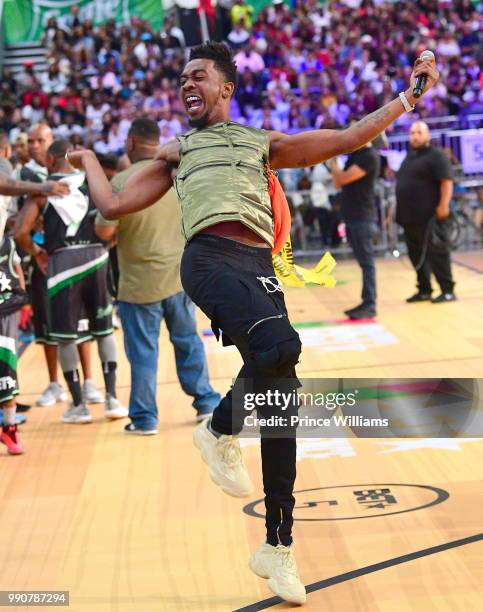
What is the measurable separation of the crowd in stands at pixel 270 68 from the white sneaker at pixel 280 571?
1728cm

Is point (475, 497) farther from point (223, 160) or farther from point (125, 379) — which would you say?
point (125, 379)

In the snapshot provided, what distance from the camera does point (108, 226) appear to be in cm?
709

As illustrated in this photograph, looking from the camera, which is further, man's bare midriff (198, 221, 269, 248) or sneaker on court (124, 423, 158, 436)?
sneaker on court (124, 423, 158, 436)

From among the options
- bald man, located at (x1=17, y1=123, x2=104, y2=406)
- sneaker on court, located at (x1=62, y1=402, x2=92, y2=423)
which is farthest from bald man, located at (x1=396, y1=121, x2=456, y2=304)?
sneaker on court, located at (x1=62, y1=402, x2=92, y2=423)

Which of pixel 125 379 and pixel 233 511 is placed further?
pixel 125 379

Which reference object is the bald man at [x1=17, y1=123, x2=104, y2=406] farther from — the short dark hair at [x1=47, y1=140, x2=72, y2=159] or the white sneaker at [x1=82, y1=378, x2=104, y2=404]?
the short dark hair at [x1=47, y1=140, x2=72, y2=159]

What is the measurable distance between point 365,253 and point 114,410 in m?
4.57

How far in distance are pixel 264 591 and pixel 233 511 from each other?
1.11m

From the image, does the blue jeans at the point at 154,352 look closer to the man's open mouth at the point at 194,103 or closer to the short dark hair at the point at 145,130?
the short dark hair at the point at 145,130

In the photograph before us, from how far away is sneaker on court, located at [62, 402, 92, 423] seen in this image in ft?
25.1

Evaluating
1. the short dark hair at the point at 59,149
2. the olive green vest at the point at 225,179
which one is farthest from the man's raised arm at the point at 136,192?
the short dark hair at the point at 59,149

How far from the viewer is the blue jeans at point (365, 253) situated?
11.6 meters

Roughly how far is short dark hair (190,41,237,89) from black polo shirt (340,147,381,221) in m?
7.12

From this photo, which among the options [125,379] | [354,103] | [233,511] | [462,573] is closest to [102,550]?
[233,511]
